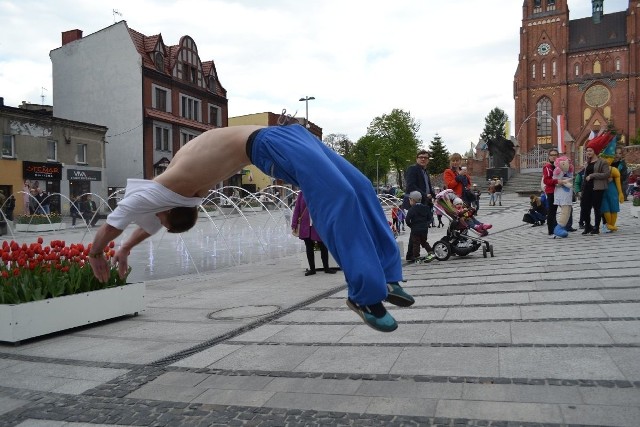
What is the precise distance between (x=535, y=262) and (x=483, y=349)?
239 inches

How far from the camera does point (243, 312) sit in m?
6.55

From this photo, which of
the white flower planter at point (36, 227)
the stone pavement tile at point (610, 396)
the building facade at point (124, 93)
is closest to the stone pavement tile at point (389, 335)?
the stone pavement tile at point (610, 396)

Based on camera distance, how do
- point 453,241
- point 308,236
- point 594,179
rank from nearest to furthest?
1. point 308,236
2. point 453,241
3. point 594,179

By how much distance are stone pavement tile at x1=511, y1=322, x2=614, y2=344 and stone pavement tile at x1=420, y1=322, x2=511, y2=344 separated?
0.09 meters

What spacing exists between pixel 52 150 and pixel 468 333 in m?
36.5

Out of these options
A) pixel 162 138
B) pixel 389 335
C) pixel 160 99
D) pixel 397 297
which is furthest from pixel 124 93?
pixel 397 297

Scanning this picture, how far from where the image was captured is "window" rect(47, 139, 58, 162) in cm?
3544

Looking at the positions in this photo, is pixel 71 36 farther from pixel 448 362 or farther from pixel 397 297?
pixel 448 362

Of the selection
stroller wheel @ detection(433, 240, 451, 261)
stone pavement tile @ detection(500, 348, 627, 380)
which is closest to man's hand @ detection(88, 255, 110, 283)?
stone pavement tile @ detection(500, 348, 627, 380)

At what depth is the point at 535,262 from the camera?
9.71 meters

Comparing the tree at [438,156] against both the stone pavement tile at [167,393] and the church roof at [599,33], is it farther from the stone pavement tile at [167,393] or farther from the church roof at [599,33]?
the stone pavement tile at [167,393]

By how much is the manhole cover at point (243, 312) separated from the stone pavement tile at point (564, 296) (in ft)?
9.83

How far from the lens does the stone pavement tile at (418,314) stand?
5.54 metres

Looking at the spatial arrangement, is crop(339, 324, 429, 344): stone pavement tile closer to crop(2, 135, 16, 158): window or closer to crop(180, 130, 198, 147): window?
crop(2, 135, 16, 158): window
